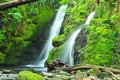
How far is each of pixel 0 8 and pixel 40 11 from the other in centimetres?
1770

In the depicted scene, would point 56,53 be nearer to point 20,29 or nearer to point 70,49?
point 70,49

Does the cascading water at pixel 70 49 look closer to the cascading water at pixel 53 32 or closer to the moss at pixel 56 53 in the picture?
the moss at pixel 56 53

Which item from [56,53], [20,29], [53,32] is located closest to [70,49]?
[56,53]

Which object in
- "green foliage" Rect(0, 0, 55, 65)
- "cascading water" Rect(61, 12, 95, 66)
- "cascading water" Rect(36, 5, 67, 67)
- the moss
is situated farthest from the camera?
"green foliage" Rect(0, 0, 55, 65)

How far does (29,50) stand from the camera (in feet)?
58.1

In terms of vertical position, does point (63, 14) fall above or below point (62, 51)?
above

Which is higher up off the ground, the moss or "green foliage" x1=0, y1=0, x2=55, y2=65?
"green foliage" x1=0, y1=0, x2=55, y2=65

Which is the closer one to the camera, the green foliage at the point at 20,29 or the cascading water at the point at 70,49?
the cascading water at the point at 70,49

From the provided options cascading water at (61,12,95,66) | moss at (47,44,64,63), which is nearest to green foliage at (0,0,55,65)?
moss at (47,44,64,63)

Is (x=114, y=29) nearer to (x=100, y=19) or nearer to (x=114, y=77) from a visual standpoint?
(x=100, y=19)

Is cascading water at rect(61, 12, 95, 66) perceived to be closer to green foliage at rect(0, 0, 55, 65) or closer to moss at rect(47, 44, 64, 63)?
moss at rect(47, 44, 64, 63)

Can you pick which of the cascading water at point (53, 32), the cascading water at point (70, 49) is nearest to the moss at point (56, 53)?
the cascading water at point (70, 49)

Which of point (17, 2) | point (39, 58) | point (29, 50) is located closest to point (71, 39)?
point (39, 58)

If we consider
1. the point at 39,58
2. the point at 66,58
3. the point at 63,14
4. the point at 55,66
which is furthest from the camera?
the point at 63,14
